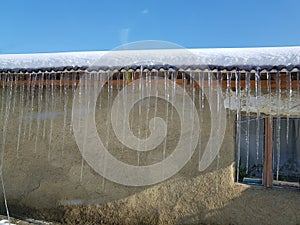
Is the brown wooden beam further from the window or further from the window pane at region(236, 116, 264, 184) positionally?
the window pane at region(236, 116, 264, 184)

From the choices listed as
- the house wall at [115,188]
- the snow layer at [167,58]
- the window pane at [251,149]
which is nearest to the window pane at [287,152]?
the window pane at [251,149]

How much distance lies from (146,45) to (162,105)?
3.66 ft

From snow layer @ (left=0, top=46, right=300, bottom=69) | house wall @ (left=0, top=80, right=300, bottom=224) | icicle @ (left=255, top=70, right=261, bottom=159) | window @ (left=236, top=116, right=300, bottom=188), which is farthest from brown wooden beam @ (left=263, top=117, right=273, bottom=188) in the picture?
snow layer @ (left=0, top=46, right=300, bottom=69)

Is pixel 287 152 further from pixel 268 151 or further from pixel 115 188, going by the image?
pixel 115 188

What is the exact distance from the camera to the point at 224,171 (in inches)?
199

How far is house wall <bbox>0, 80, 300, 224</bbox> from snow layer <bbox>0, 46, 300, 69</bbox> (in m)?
0.67

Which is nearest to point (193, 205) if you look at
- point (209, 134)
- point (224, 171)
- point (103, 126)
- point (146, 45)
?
point (224, 171)

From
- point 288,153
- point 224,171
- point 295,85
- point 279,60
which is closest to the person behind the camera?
point 279,60

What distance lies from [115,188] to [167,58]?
2.36 meters

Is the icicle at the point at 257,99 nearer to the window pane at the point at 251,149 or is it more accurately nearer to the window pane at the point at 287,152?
the window pane at the point at 251,149

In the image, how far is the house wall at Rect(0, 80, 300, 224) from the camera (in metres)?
4.96

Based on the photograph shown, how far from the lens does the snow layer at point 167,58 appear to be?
4.44 meters

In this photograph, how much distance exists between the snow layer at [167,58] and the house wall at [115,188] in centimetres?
67

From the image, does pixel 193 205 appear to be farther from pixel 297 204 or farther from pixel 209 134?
pixel 297 204
